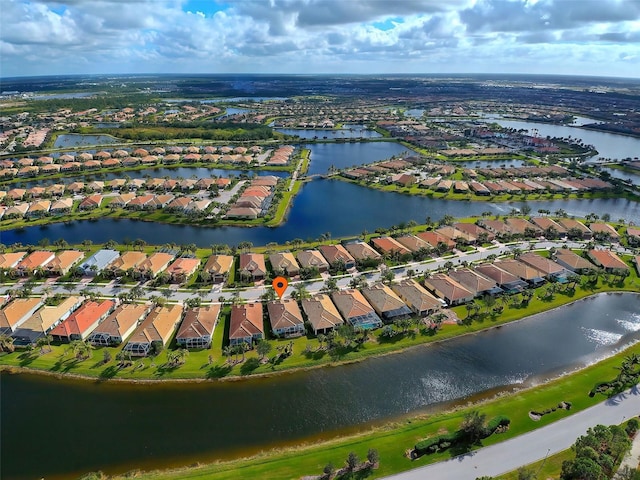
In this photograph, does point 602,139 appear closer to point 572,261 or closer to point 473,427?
point 572,261

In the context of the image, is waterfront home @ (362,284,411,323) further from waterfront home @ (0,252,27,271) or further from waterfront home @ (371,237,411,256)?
waterfront home @ (0,252,27,271)

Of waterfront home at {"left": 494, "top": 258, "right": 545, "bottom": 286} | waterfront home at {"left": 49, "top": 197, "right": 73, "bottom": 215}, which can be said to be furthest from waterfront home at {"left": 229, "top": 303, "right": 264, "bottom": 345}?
waterfront home at {"left": 49, "top": 197, "right": 73, "bottom": 215}

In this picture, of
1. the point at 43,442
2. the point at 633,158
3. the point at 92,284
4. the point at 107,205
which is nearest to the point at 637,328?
the point at 43,442

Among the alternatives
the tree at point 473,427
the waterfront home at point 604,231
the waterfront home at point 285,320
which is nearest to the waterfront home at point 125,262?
the waterfront home at point 285,320

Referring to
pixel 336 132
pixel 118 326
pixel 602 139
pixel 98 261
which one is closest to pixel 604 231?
pixel 118 326

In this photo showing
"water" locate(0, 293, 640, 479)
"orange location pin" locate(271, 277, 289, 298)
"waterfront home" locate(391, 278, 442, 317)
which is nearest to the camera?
"water" locate(0, 293, 640, 479)

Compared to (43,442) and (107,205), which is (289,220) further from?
(43,442)
